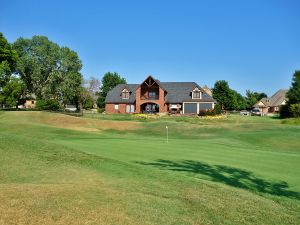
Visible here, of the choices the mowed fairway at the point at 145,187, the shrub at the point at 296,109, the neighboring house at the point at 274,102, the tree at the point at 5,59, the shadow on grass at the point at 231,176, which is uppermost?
the tree at the point at 5,59

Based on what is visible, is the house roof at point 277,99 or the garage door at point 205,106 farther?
the house roof at point 277,99

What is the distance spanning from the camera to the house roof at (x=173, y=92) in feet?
241

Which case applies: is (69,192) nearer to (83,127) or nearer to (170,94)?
(83,127)

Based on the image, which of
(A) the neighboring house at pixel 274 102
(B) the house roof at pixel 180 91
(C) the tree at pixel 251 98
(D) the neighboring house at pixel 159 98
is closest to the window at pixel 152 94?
(D) the neighboring house at pixel 159 98

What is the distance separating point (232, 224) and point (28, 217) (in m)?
3.65

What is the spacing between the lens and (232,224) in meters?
6.87

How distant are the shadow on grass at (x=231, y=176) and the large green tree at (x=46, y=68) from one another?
67707mm

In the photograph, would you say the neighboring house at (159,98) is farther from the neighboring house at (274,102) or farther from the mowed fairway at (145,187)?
the mowed fairway at (145,187)

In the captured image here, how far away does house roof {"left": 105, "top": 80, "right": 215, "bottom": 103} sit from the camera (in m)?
73.6

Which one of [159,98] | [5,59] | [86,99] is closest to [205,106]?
[159,98]

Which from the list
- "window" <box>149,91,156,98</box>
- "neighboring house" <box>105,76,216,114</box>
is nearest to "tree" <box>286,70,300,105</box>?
"neighboring house" <box>105,76,216,114</box>

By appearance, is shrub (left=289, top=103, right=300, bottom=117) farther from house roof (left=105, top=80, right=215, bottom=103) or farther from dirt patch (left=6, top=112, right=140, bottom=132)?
dirt patch (left=6, top=112, right=140, bottom=132)

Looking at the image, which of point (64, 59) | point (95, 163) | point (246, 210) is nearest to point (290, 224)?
point (246, 210)

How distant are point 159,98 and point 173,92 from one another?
4.43 m
